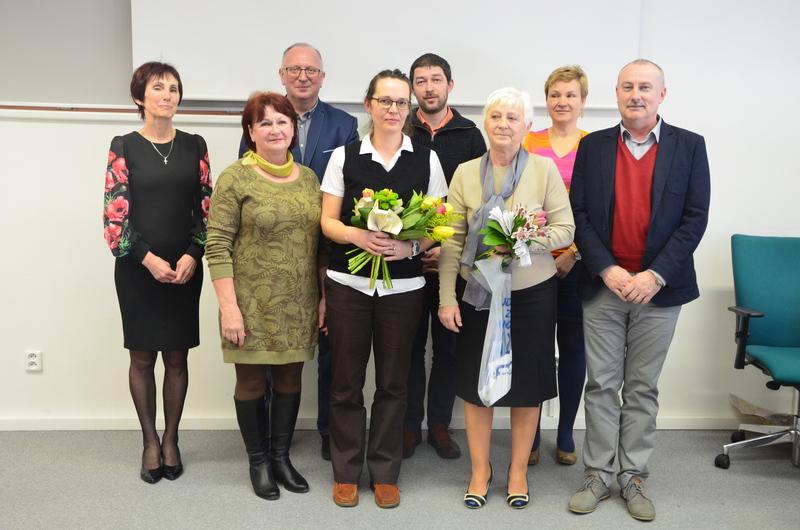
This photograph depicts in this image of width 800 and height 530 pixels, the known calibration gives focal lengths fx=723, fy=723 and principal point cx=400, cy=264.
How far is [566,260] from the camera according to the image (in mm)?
3084

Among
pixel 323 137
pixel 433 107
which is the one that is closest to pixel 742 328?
pixel 433 107

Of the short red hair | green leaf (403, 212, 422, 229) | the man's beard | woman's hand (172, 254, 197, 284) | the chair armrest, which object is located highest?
the man's beard

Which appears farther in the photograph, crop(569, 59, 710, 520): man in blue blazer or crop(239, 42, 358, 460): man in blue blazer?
crop(239, 42, 358, 460): man in blue blazer

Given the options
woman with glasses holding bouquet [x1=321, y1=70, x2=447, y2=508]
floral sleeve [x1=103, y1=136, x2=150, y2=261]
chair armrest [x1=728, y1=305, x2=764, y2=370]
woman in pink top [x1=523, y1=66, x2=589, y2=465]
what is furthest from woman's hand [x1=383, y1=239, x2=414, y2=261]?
chair armrest [x1=728, y1=305, x2=764, y2=370]

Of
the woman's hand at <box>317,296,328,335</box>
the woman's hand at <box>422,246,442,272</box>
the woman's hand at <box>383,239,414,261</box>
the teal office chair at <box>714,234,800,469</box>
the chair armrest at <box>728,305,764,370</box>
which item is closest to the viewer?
the woman's hand at <box>383,239,414,261</box>

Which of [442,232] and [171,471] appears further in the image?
[171,471]

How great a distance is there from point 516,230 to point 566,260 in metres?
0.58

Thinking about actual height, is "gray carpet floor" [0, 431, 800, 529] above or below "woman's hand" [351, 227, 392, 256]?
below

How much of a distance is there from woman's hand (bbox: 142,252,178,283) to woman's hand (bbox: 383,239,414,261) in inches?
36.3

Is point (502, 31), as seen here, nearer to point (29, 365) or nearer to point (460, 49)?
point (460, 49)

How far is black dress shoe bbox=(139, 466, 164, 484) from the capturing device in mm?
3143

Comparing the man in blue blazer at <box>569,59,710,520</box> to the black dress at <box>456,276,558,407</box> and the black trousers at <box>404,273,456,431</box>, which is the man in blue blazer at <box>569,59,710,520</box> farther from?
the black trousers at <box>404,273,456,431</box>

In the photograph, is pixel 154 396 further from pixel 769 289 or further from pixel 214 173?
pixel 769 289

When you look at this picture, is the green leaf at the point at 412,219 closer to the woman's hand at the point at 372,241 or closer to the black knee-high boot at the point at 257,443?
the woman's hand at the point at 372,241
